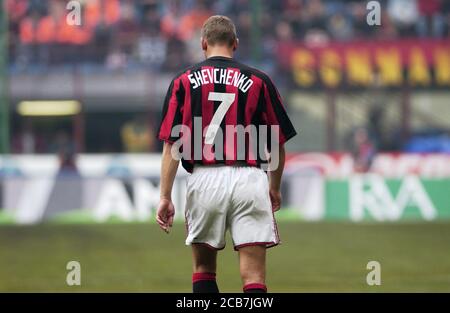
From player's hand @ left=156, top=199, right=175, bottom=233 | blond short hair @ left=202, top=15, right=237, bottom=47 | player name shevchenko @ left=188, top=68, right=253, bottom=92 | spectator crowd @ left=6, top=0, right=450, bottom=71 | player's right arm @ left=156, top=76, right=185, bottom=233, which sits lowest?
player's hand @ left=156, top=199, right=175, bottom=233

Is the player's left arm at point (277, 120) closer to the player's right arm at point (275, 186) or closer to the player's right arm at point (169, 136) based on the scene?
the player's right arm at point (275, 186)

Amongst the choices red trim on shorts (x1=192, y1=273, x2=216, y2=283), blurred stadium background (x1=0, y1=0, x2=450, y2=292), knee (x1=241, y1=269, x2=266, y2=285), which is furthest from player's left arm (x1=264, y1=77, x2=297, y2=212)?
blurred stadium background (x1=0, y1=0, x2=450, y2=292)

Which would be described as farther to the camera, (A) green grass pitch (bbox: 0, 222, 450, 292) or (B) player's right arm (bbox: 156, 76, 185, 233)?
(A) green grass pitch (bbox: 0, 222, 450, 292)

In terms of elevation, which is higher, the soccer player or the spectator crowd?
the spectator crowd

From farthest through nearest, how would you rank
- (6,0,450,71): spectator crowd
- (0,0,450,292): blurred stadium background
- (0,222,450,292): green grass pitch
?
(6,0,450,71): spectator crowd < (0,0,450,292): blurred stadium background < (0,222,450,292): green grass pitch

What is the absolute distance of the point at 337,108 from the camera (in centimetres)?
2789

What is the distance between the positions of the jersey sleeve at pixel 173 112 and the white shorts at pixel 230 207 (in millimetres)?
269

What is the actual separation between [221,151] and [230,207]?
341mm

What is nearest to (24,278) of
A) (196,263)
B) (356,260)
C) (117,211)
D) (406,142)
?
(356,260)

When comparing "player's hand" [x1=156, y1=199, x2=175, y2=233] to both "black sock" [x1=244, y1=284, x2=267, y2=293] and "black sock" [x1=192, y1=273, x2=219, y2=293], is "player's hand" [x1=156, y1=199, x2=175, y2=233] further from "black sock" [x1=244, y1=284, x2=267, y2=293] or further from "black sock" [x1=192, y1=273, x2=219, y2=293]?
"black sock" [x1=244, y1=284, x2=267, y2=293]

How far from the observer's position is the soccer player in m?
6.87

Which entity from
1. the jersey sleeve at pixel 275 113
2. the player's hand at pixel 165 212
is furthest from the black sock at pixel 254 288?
the jersey sleeve at pixel 275 113

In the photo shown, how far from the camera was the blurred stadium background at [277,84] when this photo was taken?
21.9m

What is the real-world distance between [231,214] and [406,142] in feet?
68.2
